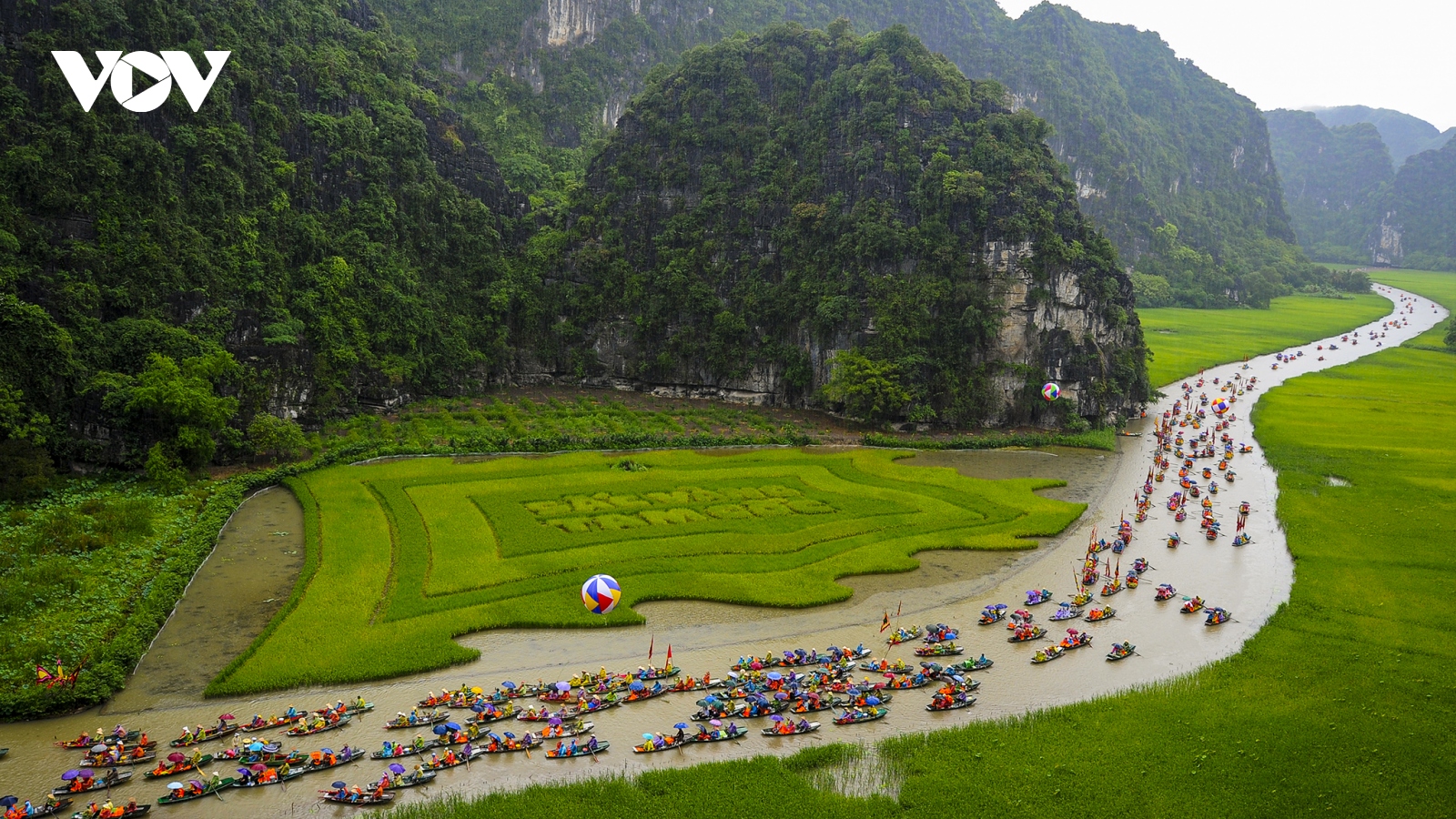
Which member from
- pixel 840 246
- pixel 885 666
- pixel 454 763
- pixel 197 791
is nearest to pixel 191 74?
pixel 840 246

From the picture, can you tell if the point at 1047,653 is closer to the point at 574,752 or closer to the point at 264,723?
the point at 574,752

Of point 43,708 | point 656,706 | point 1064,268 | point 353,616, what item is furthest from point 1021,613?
point 1064,268

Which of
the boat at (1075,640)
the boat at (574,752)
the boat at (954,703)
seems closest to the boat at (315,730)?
the boat at (574,752)

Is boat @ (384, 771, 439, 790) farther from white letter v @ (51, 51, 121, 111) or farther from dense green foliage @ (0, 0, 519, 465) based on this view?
white letter v @ (51, 51, 121, 111)

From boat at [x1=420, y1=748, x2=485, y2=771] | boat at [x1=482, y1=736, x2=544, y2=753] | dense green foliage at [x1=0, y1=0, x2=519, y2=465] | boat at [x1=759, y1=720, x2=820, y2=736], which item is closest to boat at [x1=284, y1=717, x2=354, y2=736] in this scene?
boat at [x1=420, y1=748, x2=485, y2=771]

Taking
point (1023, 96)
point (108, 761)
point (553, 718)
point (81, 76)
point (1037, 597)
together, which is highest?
point (1023, 96)
